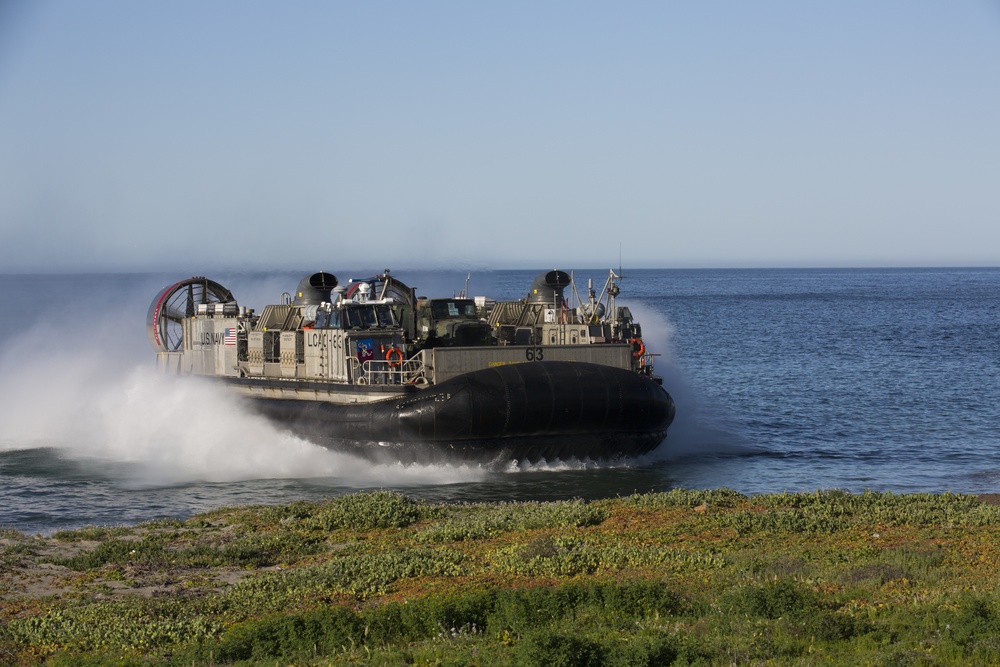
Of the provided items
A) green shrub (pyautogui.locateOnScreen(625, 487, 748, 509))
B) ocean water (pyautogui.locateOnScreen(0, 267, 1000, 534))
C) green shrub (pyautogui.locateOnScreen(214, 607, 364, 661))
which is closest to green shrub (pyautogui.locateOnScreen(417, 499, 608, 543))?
green shrub (pyautogui.locateOnScreen(625, 487, 748, 509))

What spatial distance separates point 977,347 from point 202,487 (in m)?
43.5

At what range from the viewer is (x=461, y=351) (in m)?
22.6

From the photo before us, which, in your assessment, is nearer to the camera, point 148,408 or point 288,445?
point 288,445

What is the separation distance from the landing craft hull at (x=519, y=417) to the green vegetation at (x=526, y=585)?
4.11m

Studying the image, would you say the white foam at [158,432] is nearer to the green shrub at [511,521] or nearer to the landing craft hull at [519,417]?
the landing craft hull at [519,417]

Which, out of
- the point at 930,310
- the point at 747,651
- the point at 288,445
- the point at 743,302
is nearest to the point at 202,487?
the point at 288,445

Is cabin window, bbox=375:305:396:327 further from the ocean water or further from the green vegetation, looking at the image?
the green vegetation

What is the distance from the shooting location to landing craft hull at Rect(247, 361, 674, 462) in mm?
21469

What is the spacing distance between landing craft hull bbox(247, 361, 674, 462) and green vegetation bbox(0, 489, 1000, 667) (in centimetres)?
411

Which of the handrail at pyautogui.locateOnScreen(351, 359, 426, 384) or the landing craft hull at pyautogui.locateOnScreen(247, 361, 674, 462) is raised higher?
the handrail at pyautogui.locateOnScreen(351, 359, 426, 384)

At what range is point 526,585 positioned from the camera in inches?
454

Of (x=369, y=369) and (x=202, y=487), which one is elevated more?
(x=369, y=369)

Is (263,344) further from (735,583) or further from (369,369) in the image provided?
(735,583)

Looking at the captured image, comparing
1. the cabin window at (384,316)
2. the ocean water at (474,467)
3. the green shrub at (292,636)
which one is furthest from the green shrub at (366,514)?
the cabin window at (384,316)
